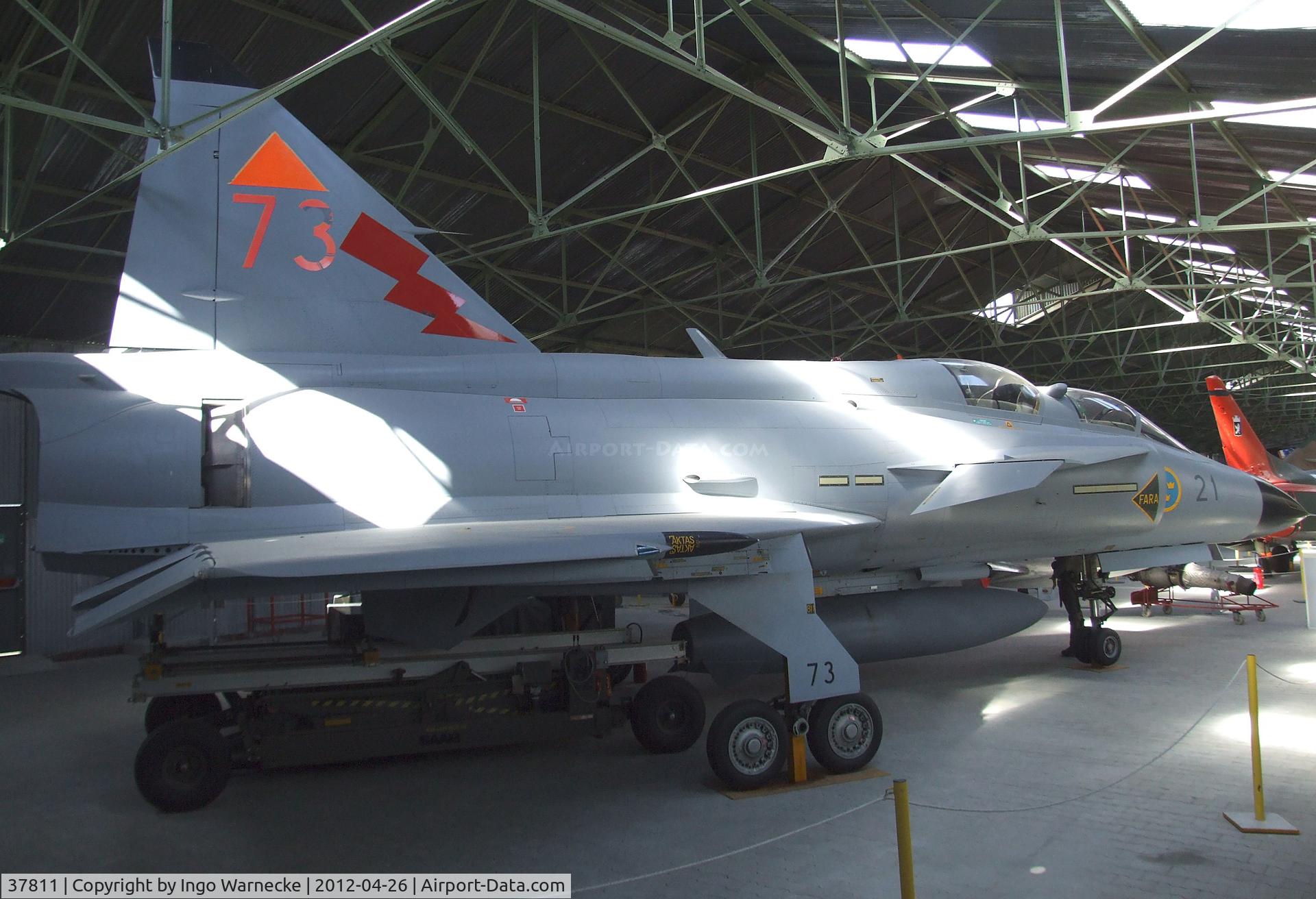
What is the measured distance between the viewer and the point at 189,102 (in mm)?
7602

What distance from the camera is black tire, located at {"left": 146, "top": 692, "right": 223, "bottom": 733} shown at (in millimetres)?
7723

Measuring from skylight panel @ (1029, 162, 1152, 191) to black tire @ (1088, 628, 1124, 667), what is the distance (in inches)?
419

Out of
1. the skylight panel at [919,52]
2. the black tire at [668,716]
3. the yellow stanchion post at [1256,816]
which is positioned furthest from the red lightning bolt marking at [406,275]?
the skylight panel at [919,52]

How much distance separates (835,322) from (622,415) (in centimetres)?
2192

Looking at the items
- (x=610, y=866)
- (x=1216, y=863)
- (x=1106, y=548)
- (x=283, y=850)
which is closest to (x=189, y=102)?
(x=283, y=850)

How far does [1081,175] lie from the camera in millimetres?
18688

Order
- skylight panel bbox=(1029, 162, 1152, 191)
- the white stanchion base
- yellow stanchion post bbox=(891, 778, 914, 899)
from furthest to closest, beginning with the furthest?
skylight panel bbox=(1029, 162, 1152, 191) → the white stanchion base → yellow stanchion post bbox=(891, 778, 914, 899)

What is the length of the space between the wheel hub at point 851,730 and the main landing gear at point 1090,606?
4555mm

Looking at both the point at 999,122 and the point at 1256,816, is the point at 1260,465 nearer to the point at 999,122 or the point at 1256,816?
the point at 999,122

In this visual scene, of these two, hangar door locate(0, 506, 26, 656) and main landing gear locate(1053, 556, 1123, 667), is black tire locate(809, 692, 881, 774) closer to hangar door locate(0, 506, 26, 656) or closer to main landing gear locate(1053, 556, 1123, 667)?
main landing gear locate(1053, 556, 1123, 667)

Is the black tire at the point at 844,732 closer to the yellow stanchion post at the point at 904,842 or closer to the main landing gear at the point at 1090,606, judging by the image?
the yellow stanchion post at the point at 904,842

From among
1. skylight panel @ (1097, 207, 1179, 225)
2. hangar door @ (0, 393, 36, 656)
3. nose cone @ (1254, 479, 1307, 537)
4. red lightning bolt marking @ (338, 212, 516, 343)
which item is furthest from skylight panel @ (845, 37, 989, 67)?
hangar door @ (0, 393, 36, 656)

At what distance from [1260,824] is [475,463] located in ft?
19.1

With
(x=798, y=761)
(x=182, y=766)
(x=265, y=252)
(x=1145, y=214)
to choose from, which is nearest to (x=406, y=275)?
(x=265, y=252)
